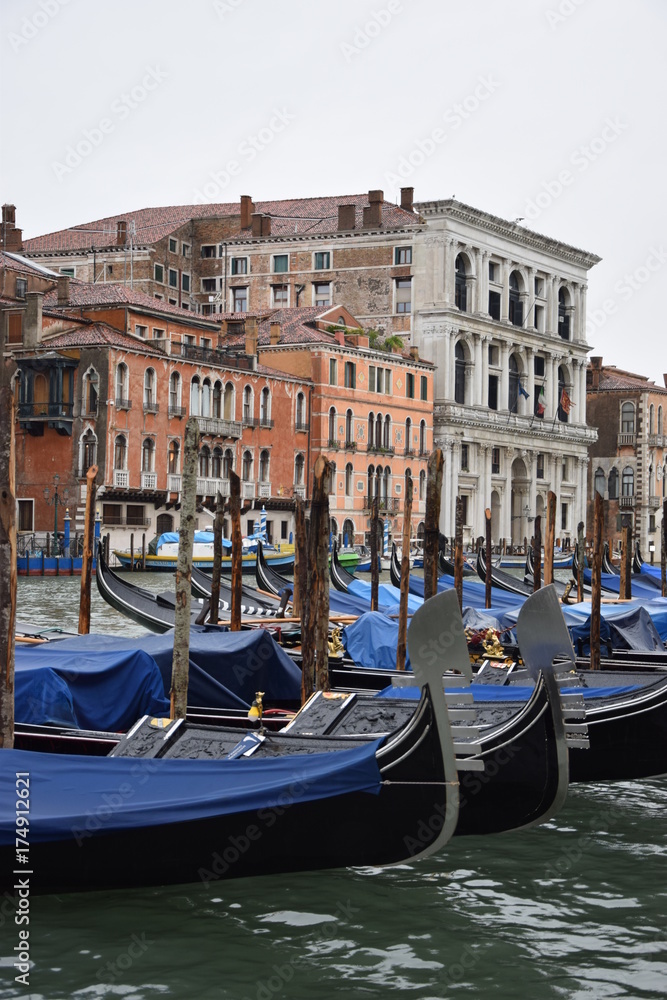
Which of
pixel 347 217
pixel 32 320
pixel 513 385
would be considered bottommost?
pixel 32 320

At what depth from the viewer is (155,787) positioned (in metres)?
5.23

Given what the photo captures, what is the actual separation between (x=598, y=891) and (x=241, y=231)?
1345 inches

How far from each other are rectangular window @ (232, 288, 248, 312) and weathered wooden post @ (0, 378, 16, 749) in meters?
32.7

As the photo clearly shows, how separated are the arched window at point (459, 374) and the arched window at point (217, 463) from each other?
35.5 feet

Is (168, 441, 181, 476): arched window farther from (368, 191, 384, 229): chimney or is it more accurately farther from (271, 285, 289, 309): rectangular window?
(368, 191, 384, 229): chimney

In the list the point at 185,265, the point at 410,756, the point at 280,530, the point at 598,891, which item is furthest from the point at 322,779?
the point at 185,265

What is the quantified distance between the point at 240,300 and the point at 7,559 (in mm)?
32891

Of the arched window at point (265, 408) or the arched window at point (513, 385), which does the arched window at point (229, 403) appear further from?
the arched window at point (513, 385)

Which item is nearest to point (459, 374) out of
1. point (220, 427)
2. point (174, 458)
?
point (220, 427)

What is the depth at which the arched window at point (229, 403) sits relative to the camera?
3020 cm

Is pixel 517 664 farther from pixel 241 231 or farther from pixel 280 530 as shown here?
pixel 241 231

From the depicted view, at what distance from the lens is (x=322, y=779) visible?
528 centimetres

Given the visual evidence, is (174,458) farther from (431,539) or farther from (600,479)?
(600,479)

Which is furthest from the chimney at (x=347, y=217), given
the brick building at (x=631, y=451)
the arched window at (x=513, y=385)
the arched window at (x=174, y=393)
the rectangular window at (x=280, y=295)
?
the brick building at (x=631, y=451)
